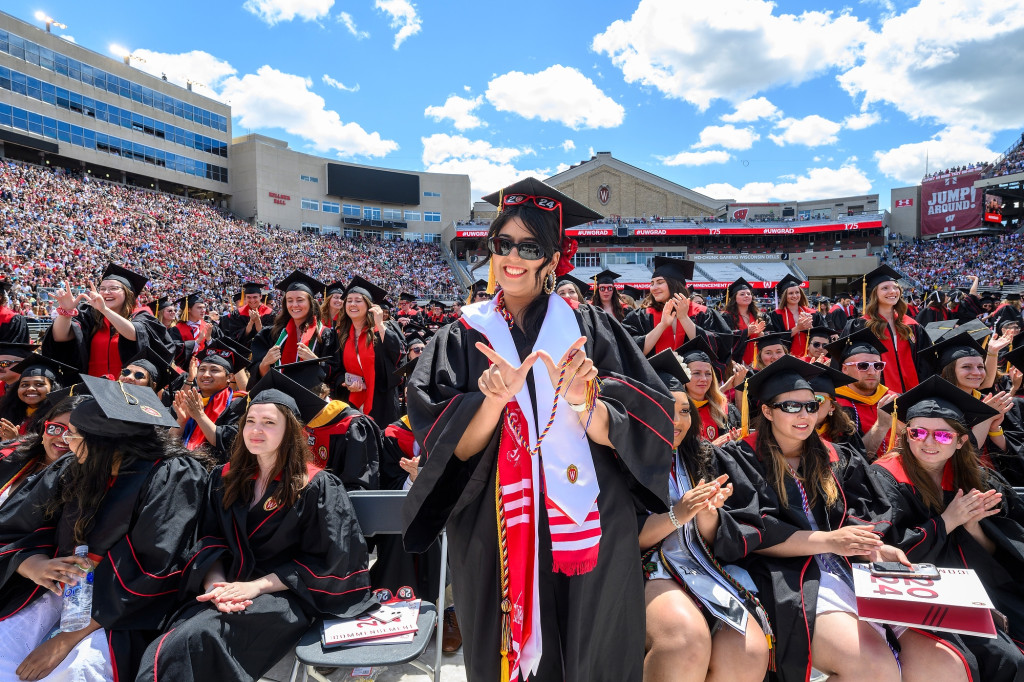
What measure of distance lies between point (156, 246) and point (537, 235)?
35081 millimetres

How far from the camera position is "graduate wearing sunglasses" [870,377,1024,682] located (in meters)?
2.59

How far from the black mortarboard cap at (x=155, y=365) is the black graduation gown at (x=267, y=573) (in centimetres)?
192

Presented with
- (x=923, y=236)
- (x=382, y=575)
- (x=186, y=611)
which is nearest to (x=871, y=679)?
(x=382, y=575)

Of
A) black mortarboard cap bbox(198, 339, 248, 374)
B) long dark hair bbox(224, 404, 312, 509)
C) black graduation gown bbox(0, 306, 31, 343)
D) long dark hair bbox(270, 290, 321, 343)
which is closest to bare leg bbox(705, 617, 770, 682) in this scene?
long dark hair bbox(224, 404, 312, 509)

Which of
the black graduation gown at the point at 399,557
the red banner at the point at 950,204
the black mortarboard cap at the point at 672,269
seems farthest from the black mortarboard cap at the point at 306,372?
the red banner at the point at 950,204

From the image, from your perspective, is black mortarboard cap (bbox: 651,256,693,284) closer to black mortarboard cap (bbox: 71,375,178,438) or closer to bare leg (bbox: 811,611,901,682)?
bare leg (bbox: 811,611,901,682)

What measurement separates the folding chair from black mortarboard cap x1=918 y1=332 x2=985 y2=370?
12.4 ft

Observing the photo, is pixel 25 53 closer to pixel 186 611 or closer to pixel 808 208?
pixel 186 611

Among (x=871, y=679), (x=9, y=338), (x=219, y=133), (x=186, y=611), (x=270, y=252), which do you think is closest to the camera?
(x=871, y=679)

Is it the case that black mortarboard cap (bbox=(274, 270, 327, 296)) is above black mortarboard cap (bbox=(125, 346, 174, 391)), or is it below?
above

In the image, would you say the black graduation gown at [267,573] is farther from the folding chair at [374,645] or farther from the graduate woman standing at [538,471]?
the graduate woman standing at [538,471]

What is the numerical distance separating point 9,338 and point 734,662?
6731mm

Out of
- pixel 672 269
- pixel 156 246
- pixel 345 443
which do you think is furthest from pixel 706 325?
pixel 156 246

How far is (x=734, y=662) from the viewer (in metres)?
2.28
